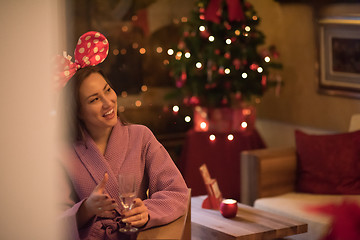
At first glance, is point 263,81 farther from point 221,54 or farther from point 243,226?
point 243,226

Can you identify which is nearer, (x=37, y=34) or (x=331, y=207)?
(x=37, y=34)

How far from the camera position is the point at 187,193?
1.93 metres

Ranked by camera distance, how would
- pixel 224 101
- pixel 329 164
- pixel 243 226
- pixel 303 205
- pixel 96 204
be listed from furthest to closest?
pixel 224 101
pixel 329 164
pixel 303 205
pixel 243 226
pixel 96 204

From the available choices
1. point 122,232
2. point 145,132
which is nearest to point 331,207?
point 122,232

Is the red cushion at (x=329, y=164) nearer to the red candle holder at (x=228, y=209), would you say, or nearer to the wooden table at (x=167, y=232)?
the red candle holder at (x=228, y=209)

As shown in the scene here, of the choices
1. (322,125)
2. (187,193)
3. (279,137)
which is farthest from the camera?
(279,137)

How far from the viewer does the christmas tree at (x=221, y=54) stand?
4.10m

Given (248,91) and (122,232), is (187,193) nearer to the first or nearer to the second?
(122,232)

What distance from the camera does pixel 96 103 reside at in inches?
76.1

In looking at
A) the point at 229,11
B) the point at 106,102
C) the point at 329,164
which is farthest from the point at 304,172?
the point at 106,102

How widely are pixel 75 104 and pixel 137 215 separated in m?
0.45

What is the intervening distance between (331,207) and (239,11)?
3300mm

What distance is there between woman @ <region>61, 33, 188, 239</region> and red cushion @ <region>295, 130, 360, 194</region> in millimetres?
1627

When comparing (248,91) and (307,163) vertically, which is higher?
(248,91)
